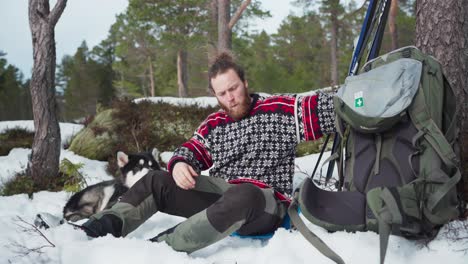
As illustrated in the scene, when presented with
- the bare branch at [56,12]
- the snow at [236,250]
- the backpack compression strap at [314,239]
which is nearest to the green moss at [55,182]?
the bare branch at [56,12]

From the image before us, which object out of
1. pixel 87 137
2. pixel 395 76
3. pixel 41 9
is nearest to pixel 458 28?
pixel 395 76

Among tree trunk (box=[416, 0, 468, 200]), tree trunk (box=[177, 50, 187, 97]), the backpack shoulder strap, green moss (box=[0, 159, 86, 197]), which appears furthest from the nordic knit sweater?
tree trunk (box=[177, 50, 187, 97])

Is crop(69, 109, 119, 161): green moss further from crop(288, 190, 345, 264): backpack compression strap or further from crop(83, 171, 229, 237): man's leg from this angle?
crop(288, 190, 345, 264): backpack compression strap

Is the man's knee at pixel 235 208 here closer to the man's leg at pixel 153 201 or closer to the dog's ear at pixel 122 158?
the man's leg at pixel 153 201

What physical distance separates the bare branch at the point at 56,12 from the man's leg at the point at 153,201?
4.41m

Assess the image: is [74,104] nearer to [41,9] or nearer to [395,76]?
[41,9]

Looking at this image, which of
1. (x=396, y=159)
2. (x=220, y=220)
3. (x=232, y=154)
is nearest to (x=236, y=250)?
(x=220, y=220)

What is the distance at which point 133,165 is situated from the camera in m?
5.45

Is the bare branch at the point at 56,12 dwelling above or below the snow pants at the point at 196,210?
above

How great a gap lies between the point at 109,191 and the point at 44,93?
7.62 ft

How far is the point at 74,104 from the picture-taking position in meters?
38.3

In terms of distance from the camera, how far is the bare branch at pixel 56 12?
21.1 ft

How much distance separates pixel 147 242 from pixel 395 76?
2.04 m

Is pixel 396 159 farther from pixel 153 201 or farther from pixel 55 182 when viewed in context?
pixel 55 182
